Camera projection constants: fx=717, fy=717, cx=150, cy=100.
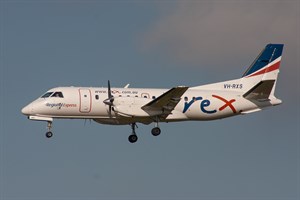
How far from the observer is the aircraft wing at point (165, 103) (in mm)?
33844

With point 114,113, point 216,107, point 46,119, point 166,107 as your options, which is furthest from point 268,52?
point 46,119

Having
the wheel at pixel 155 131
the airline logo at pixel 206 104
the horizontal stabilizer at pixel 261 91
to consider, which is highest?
the horizontal stabilizer at pixel 261 91

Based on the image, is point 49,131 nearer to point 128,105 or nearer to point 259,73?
point 128,105

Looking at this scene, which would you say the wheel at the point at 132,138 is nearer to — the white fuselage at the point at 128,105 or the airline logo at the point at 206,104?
the white fuselage at the point at 128,105

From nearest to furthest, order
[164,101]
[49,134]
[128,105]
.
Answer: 1. [49,134]
2. [164,101]
3. [128,105]

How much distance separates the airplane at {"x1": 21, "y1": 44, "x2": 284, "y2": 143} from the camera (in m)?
34.2

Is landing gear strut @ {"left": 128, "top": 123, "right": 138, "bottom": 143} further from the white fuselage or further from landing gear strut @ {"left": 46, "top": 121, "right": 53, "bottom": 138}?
landing gear strut @ {"left": 46, "top": 121, "right": 53, "bottom": 138}

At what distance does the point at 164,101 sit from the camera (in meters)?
34.6

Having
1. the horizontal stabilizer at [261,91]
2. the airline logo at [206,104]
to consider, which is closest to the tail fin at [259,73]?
the horizontal stabilizer at [261,91]

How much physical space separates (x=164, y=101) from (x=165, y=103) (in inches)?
8.6

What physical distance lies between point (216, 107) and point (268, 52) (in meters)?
4.87

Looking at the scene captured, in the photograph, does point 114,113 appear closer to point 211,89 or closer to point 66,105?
point 66,105

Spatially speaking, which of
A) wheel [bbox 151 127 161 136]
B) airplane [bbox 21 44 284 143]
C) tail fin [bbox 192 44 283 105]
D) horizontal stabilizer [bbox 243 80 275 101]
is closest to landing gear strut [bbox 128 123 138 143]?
airplane [bbox 21 44 284 143]

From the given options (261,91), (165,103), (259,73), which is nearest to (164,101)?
(165,103)
